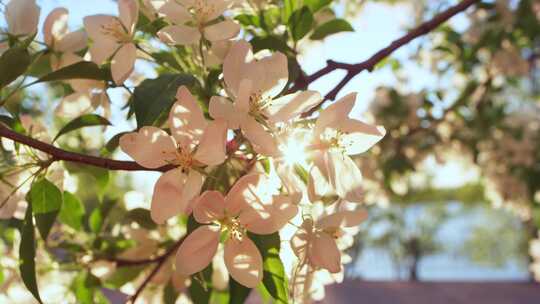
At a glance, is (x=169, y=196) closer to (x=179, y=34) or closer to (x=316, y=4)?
(x=179, y=34)

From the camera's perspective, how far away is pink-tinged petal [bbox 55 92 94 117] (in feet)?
1.80

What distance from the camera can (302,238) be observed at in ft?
1.48

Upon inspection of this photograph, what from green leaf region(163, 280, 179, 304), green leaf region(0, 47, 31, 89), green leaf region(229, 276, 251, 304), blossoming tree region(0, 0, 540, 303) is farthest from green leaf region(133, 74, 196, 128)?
green leaf region(163, 280, 179, 304)

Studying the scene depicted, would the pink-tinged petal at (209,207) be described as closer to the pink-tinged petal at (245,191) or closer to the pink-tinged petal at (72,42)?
the pink-tinged petal at (245,191)

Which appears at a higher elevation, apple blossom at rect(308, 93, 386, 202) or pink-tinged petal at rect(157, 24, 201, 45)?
pink-tinged petal at rect(157, 24, 201, 45)

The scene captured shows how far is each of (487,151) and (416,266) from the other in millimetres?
3243

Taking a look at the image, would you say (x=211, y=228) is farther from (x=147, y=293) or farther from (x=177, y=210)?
(x=147, y=293)

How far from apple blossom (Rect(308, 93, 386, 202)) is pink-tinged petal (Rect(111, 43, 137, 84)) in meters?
0.18

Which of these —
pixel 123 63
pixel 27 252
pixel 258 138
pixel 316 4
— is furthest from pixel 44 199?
pixel 316 4

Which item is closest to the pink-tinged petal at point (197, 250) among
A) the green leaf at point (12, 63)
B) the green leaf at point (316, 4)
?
the green leaf at point (12, 63)

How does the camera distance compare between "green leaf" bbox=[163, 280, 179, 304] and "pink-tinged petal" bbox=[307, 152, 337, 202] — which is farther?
"green leaf" bbox=[163, 280, 179, 304]

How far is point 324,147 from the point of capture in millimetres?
403

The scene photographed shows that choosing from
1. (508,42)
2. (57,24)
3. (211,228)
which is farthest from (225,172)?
(508,42)

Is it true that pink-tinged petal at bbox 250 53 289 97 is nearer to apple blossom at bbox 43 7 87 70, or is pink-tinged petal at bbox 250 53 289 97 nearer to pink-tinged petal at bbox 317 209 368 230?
Result: pink-tinged petal at bbox 317 209 368 230
